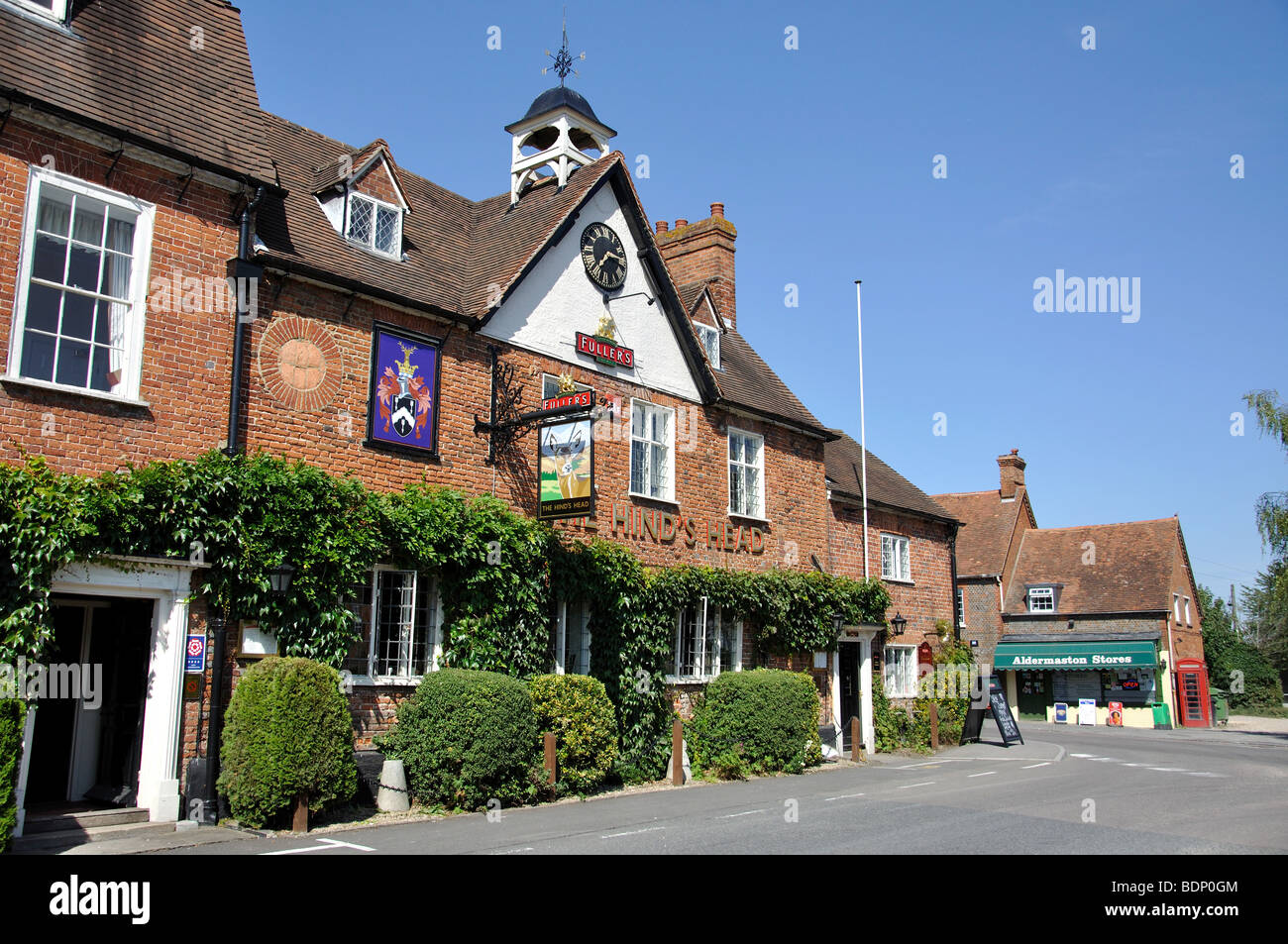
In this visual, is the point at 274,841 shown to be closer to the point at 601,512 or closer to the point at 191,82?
the point at 601,512

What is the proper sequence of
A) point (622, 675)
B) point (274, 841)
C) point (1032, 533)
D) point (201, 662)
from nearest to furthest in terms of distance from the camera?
point (274, 841) → point (201, 662) → point (622, 675) → point (1032, 533)

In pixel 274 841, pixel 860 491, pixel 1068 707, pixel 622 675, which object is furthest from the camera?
pixel 1068 707

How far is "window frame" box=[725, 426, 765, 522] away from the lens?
20594mm

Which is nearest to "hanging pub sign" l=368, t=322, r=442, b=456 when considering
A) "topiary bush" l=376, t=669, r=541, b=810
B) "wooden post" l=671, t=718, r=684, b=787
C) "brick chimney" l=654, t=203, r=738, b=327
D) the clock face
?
"topiary bush" l=376, t=669, r=541, b=810

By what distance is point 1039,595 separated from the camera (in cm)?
4291

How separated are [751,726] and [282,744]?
892cm

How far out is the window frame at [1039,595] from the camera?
139ft

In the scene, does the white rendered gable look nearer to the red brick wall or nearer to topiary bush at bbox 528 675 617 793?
the red brick wall

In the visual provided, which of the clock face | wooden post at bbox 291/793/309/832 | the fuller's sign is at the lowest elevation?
wooden post at bbox 291/793/309/832

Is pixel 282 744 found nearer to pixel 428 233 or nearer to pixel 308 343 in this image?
pixel 308 343

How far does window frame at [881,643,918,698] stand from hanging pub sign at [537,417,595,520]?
492 inches

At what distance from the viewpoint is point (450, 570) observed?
47.3ft
